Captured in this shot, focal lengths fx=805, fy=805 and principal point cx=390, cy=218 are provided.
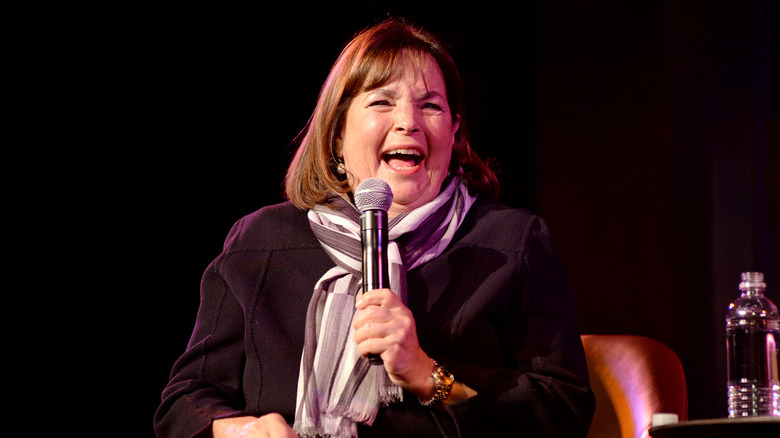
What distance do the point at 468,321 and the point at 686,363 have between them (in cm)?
174

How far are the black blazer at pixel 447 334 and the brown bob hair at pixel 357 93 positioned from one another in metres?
0.13

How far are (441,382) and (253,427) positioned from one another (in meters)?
0.39

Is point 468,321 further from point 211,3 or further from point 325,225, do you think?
point 211,3

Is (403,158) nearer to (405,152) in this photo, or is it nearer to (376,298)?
(405,152)

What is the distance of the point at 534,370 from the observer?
5.62 ft

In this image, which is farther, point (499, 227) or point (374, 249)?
point (499, 227)

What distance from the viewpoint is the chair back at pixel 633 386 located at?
1.94 m

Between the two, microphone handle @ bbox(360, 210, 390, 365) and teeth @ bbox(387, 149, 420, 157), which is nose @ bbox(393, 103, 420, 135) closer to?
teeth @ bbox(387, 149, 420, 157)

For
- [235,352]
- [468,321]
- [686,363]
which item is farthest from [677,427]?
[686,363]

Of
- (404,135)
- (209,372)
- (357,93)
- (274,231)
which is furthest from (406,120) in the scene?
(209,372)

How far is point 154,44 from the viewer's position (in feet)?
9.64

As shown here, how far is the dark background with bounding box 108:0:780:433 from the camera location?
9.53 ft

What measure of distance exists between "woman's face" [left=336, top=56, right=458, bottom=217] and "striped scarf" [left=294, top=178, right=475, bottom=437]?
61 mm

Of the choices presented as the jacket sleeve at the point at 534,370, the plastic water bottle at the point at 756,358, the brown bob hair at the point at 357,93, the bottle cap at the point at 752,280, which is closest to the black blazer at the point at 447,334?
the jacket sleeve at the point at 534,370
